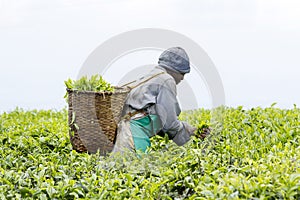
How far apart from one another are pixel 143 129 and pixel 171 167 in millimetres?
801

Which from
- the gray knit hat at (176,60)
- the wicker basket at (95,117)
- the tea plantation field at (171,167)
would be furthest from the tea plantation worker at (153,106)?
the tea plantation field at (171,167)

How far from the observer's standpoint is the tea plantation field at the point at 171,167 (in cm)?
393

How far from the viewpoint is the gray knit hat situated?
5.82 m

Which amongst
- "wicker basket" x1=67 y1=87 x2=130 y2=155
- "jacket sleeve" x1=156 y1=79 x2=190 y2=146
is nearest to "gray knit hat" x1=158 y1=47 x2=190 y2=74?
"jacket sleeve" x1=156 y1=79 x2=190 y2=146

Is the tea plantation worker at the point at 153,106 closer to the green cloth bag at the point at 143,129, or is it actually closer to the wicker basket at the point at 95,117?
the green cloth bag at the point at 143,129

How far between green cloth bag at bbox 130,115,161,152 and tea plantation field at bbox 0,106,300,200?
0.15 meters

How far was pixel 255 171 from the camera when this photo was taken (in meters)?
4.21

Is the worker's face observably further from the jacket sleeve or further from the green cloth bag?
the green cloth bag

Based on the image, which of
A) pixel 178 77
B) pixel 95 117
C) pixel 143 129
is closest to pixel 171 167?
pixel 143 129

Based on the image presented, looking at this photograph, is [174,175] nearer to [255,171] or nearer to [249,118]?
[255,171]

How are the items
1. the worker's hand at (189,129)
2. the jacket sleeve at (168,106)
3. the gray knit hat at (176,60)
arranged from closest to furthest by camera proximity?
the jacket sleeve at (168,106), the gray knit hat at (176,60), the worker's hand at (189,129)

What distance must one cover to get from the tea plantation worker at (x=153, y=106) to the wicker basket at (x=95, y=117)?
11 centimetres

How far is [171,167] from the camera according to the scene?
504 cm

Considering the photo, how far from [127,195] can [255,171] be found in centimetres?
105
